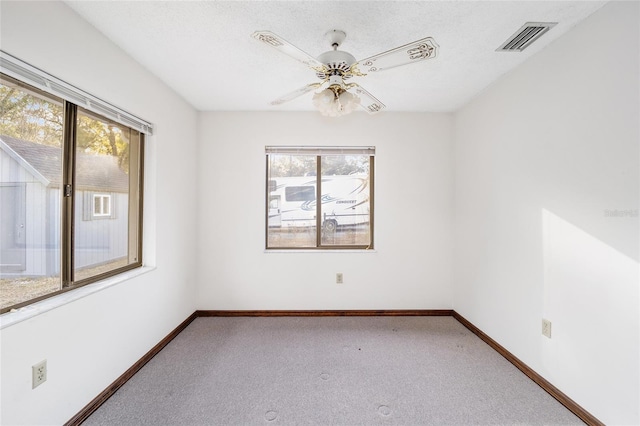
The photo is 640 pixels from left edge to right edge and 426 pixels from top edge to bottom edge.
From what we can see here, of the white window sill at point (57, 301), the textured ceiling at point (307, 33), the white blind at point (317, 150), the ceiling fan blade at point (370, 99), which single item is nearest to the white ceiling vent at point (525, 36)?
the textured ceiling at point (307, 33)

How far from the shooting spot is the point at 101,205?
1940 mm

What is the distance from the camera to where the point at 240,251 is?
3.17 m

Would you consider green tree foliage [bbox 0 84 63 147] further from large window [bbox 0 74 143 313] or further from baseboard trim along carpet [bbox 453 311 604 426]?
baseboard trim along carpet [bbox 453 311 604 426]

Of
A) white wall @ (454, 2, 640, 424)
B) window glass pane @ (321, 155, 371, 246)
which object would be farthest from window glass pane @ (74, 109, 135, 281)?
white wall @ (454, 2, 640, 424)

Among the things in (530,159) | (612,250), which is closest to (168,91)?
(530,159)

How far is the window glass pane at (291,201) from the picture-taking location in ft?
10.7

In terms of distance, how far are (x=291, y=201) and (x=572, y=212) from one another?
252 centimetres

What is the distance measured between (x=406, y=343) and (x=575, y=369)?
46.5 inches

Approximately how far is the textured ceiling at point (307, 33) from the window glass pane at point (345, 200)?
990 millimetres

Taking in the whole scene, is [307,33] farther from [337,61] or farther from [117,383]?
[117,383]

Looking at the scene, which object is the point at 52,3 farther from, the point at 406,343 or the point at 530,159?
the point at 406,343

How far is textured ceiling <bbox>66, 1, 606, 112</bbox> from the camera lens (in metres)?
1.54

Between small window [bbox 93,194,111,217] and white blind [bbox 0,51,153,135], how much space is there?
1.85ft

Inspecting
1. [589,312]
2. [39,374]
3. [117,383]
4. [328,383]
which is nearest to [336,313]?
[328,383]
